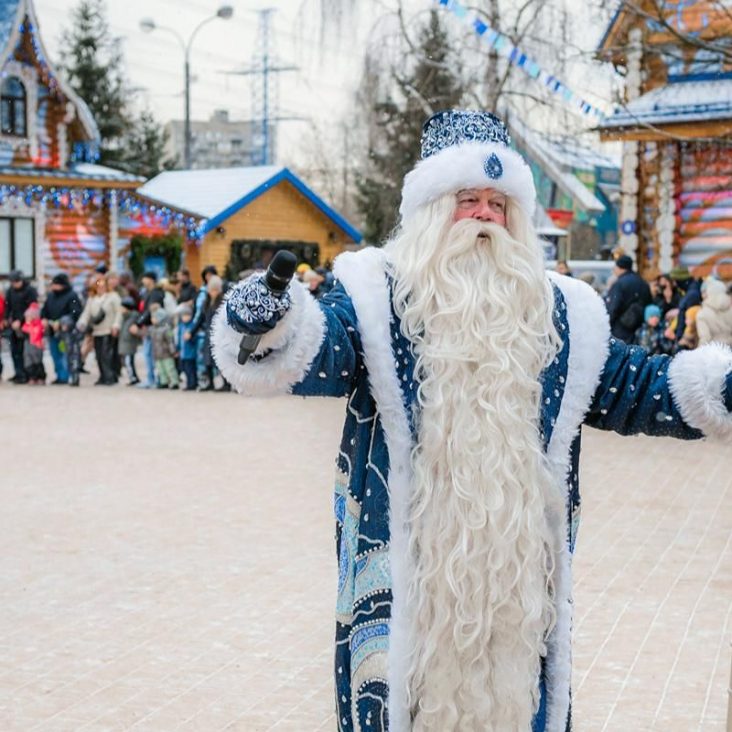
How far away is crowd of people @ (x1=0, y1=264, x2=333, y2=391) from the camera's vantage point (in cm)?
1653

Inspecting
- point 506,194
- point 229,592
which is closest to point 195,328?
point 229,592

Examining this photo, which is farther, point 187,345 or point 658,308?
point 187,345

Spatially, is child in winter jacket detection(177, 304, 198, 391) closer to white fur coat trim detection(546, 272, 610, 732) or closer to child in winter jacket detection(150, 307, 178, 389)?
child in winter jacket detection(150, 307, 178, 389)

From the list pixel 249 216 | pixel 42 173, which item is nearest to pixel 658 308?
pixel 42 173

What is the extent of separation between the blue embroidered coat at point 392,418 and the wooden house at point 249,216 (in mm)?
25617

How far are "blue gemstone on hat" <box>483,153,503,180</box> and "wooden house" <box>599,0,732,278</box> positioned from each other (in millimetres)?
12846

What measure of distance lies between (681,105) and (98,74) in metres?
26.9

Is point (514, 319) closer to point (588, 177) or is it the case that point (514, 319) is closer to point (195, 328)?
point (195, 328)

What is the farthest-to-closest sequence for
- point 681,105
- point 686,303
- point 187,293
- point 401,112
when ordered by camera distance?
point 401,112
point 187,293
point 681,105
point 686,303

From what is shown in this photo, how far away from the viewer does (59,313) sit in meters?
17.4

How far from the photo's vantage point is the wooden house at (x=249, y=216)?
99.2 feet

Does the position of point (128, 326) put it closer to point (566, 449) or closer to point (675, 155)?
point (675, 155)

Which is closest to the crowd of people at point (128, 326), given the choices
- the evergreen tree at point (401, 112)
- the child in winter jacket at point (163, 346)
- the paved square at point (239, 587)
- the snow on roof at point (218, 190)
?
the child in winter jacket at point (163, 346)

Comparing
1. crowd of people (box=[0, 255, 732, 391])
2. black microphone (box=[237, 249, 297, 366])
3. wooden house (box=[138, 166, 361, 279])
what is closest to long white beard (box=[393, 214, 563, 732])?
black microphone (box=[237, 249, 297, 366])
